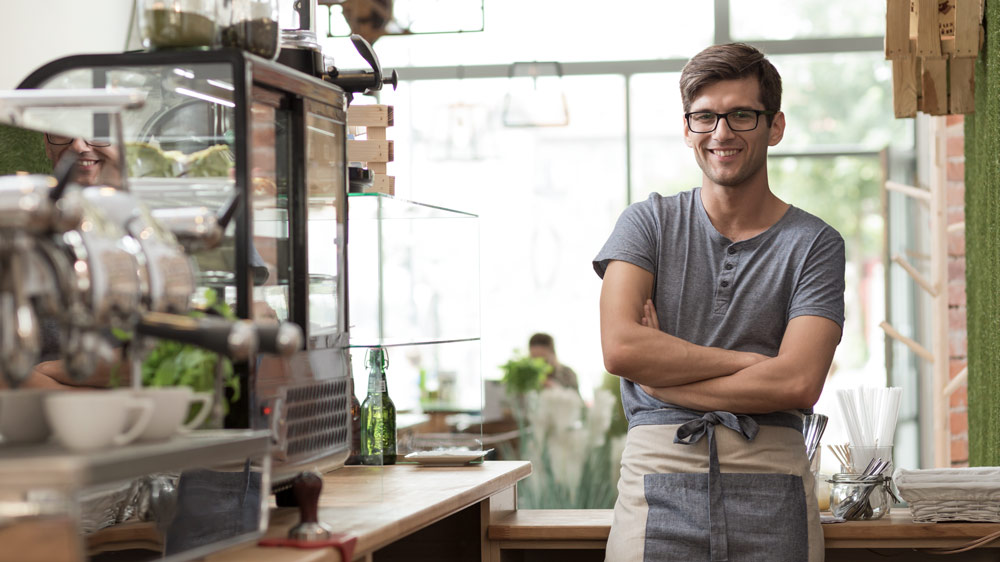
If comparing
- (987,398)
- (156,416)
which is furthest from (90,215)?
(987,398)

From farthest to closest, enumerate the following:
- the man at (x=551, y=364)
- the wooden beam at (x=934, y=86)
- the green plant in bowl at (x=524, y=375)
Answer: the man at (x=551, y=364), the green plant in bowl at (x=524, y=375), the wooden beam at (x=934, y=86)

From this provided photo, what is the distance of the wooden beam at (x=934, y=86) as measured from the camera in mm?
2500

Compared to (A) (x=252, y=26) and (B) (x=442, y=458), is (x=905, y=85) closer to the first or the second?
(B) (x=442, y=458)

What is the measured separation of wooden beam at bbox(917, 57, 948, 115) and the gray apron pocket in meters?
1.08

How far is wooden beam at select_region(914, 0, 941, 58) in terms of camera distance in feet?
7.27

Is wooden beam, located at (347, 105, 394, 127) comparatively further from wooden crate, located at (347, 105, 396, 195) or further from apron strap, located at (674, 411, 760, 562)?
apron strap, located at (674, 411, 760, 562)

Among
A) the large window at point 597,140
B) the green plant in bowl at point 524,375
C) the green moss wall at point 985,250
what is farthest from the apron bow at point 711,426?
the large window at point 597,140

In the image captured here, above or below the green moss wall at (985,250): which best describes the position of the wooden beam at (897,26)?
above

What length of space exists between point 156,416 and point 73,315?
16cm

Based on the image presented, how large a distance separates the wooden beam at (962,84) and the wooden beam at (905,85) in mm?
76

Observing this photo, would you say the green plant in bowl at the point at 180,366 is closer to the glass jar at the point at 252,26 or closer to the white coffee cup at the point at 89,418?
the white coffee cup at the point at 89,418

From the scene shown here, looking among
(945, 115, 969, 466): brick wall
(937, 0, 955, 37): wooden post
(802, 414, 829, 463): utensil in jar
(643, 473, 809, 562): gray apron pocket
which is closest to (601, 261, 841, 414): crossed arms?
(643, 473, 809, 562): gray apron pocket

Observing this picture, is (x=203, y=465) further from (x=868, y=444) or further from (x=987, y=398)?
(x=987, y=398)

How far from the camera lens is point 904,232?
5.67 m
